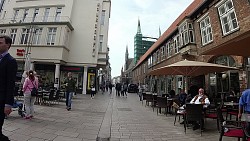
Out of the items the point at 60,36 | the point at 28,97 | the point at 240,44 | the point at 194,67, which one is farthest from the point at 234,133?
the point at 60,36

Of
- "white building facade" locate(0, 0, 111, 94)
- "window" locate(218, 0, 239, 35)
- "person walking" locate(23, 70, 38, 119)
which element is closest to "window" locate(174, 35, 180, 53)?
"window" locate(218, 0, 239, 35)

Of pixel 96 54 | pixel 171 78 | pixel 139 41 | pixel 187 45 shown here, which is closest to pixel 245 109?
pixel 187 45

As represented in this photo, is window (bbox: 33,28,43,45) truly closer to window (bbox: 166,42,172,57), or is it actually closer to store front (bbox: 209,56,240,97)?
window (bbox: 166,42,172,57)

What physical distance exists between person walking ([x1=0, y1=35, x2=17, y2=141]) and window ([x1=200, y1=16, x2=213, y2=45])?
1310 centimetres

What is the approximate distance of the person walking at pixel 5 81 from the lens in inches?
109

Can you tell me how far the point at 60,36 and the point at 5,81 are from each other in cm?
2083

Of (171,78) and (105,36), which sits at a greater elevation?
(105,36)

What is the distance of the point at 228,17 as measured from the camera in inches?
438

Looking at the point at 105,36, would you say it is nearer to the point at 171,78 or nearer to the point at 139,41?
the point at 171,78

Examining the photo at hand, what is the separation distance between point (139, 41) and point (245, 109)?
230ft

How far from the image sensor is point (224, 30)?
38.0ft

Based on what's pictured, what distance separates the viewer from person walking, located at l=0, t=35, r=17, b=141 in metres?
2.76

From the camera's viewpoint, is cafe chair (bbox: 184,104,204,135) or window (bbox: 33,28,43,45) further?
window (bbox: 33,28,43,45)

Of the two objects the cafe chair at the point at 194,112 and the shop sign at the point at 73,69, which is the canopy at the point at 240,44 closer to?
the cafe chair at the point at 194,112
